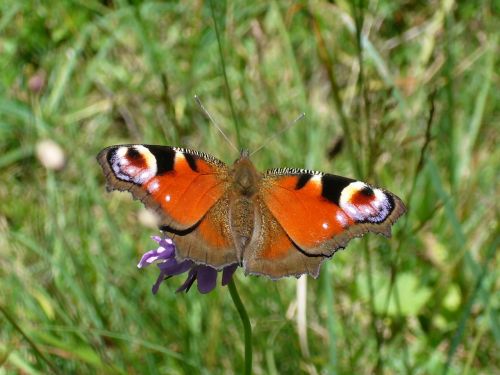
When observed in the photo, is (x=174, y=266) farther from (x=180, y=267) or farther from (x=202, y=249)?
(x=202, y=249)

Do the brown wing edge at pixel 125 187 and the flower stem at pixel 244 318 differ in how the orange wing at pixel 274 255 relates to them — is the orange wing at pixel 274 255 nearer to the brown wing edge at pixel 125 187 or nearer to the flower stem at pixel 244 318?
the flower stem at pixel 244 318

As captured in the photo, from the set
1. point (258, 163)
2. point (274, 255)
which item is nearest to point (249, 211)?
point (274, 255)

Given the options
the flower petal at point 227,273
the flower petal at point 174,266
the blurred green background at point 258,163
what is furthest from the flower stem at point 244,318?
the blurred green background at point 258,163

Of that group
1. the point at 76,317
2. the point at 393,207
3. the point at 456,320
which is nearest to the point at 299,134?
the point at 456,320

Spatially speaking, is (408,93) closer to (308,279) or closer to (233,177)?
(308,279)

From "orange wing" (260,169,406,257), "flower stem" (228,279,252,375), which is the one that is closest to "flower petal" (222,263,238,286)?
"flower stem" (228,279,252,375)

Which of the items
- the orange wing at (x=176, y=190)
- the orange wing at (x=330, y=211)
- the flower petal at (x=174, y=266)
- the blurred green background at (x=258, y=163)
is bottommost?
the blurred green background at (x=258, y=163)
